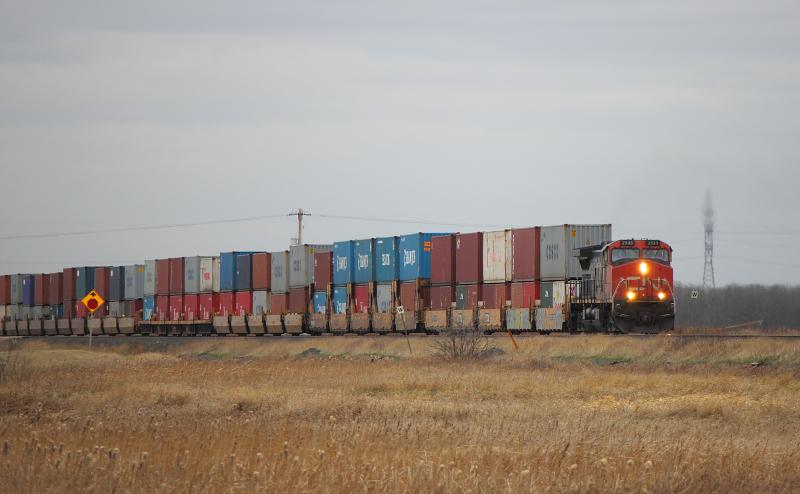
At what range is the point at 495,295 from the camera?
4378 centimetres

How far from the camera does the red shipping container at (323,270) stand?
54250mm

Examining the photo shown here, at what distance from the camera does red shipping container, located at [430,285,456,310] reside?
4581 cm

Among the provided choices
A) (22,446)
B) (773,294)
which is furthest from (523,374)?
(773,294)

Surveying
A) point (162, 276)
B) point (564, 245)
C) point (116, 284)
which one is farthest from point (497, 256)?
point (116, 284)

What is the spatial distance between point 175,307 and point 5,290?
88.8 feet

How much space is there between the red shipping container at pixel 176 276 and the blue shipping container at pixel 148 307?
2.56 metres

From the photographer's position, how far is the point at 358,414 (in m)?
17.3

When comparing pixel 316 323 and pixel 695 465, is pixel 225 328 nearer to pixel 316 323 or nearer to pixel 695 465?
pixel 316 323

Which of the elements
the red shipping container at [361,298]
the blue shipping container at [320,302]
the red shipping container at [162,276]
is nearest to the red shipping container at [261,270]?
the blue shipping container at [320,302]

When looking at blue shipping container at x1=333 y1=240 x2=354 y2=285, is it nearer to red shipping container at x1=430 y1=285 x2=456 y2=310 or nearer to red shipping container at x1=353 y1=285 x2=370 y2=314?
red shipping container at x1=353 y1=285 x2=370 y2=314

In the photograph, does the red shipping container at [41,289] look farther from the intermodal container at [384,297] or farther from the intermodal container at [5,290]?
the intermodal container at [384,297]

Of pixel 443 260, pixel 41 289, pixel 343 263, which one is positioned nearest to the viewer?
pixel 443 260

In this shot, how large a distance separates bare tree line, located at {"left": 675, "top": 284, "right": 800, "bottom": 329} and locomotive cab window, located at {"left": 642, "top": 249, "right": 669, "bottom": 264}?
203 feet

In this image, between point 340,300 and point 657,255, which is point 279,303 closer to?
point 340,300
